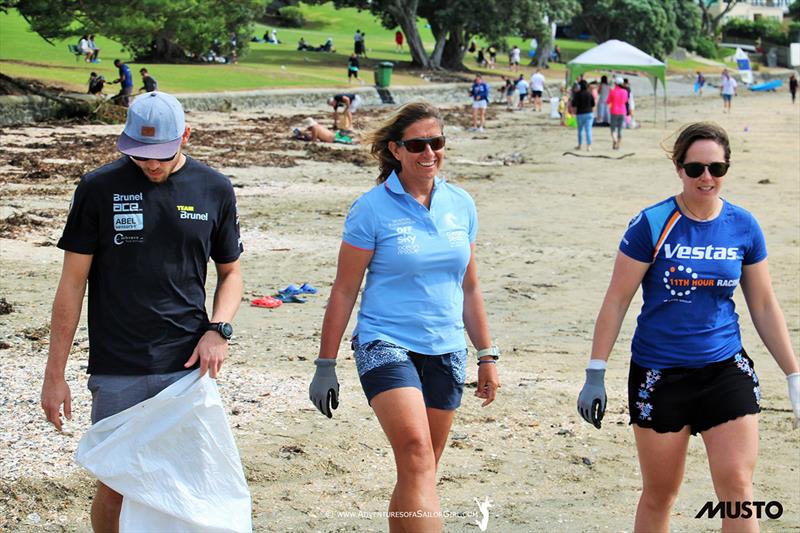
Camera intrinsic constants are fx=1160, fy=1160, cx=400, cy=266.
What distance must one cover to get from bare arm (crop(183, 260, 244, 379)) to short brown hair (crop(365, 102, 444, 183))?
843 millimetres

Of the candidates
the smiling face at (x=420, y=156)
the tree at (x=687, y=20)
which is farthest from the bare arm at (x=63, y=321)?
the tree at (x=687, y=20)

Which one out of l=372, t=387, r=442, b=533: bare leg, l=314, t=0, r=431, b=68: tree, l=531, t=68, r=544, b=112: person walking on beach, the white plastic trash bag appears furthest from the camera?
l=314, t=0, r=431, b=68: tree

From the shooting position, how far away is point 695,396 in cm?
445

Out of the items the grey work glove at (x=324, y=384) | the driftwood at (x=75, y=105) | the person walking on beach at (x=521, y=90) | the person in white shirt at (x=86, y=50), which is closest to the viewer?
the grey work glove at (x=324, y=384)

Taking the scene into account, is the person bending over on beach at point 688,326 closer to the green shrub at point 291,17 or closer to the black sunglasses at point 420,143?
the black sunglasses at point 420,143

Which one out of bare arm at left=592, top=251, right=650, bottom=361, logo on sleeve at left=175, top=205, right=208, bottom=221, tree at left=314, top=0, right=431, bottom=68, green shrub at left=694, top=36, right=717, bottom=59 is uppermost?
tree at left=314, top=0, right=431, bottom=68

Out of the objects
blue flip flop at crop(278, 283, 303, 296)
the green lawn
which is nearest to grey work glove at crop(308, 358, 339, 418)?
blue flip flop at crop(278, 283, 303, 296)

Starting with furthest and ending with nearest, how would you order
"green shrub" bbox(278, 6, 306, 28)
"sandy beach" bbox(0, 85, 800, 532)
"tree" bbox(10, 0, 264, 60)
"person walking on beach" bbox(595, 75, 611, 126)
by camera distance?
"green shrub" bbox(278, 6, 306, 28), "person walking on beach" bbox(595, 75, 611, 126), "tree" bbox(10, 0, 264, 60), "sandy beach" bbox(0, 85, 800, 532)

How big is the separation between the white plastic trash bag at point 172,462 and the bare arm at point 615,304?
1515 millimetres

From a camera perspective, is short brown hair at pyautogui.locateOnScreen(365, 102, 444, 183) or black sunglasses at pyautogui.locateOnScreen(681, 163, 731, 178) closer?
black sunglasses at pyautogui.locateOnScreen(681, 163, 731, 178)

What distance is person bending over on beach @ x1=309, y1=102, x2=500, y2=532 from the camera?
178 inches

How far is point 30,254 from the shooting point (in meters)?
12.5

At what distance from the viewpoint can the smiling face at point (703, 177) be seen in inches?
176

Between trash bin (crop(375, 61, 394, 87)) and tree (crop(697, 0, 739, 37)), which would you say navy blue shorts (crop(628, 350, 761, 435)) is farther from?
tree (crop(697, 0, 739, 37))
